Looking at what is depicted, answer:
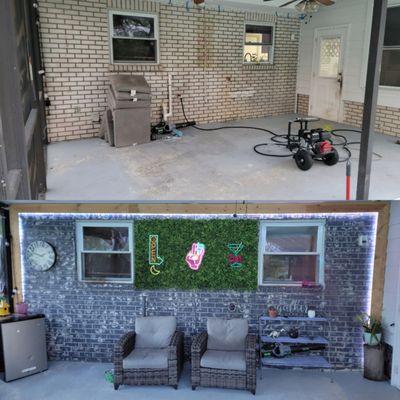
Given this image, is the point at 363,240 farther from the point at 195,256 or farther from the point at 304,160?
the point at 195,256

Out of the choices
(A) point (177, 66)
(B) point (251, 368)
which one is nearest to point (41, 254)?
(B) point (251, 368)

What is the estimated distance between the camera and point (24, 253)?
16.1ft

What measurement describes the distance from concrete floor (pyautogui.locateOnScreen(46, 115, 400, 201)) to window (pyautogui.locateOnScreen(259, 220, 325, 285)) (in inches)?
20.8

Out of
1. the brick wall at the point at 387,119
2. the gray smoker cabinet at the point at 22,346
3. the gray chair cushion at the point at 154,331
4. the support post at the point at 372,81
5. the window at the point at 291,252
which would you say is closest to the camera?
the support post at the point at 372,81

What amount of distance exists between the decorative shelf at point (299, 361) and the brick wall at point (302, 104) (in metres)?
5.78

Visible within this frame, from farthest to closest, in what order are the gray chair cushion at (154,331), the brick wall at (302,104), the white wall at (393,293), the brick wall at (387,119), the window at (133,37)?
the brick wall at (302,104) < the brick wall at (387,119) < the window at (133,37) < the gray chair cushion at (154,331) < the white wall at (393,293)

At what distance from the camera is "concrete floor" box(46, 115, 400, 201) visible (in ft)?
13.7

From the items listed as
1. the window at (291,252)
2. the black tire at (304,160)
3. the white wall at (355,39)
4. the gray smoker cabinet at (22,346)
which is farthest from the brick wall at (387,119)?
the gray smoker cabinet at (22,346)

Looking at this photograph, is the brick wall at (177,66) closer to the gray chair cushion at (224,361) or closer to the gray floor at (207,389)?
the gray floor at (207,389)

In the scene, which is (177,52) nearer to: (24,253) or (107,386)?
(24,253)

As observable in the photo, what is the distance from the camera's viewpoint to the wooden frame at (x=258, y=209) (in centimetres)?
444

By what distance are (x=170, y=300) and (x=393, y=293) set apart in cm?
249

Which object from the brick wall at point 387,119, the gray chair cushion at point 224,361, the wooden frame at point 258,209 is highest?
the brick wall at point 387,119

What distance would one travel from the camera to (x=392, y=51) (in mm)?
6977
